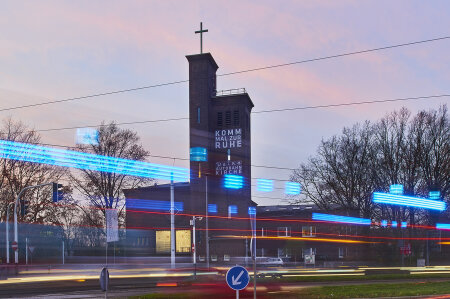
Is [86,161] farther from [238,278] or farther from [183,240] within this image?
[238,278]

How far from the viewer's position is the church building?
193 feet

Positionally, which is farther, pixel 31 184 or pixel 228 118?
pixel 228 118

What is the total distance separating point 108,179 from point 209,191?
13.4m

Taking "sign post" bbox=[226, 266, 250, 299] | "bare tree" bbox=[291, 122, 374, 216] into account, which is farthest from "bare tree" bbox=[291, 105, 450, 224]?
"sign post" bbox=[226, 266, 250, 299]

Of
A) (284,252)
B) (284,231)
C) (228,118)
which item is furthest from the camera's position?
(284,231)

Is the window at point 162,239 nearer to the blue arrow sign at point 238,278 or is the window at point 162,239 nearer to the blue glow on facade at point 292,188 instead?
the blue glow on facade at point 292,188

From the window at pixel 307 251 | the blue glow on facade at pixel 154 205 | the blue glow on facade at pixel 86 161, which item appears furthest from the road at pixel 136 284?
the window at pixel 307 251

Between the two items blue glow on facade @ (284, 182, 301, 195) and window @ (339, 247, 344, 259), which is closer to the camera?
blue glow on facade @ (284, 182, 301, 195)

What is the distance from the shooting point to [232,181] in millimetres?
57000

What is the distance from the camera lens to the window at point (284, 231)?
6881cm

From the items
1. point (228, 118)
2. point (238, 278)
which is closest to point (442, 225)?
point (228, 118)

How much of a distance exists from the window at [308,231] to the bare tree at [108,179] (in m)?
25.8

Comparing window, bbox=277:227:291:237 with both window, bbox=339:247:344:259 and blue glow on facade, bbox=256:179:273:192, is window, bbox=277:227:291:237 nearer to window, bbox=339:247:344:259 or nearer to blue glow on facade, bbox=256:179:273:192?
window, bbox=339:247:344:259

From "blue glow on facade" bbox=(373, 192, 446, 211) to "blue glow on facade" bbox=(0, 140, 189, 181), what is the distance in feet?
56.3
